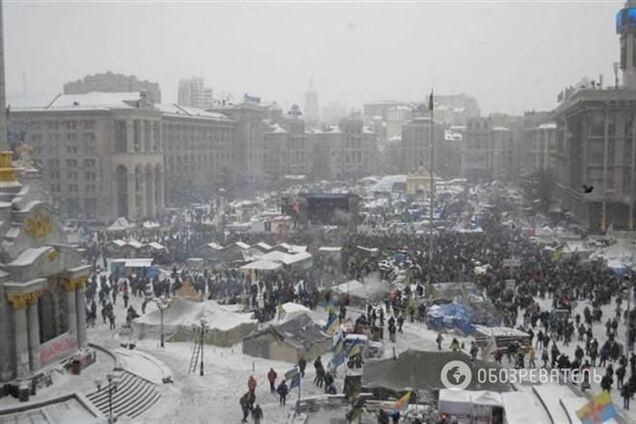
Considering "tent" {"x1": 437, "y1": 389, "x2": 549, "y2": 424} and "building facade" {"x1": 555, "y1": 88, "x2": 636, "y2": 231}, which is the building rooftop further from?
"tent" {"x1": 437, "y1": 389, "x2": 549, "y2": 424}

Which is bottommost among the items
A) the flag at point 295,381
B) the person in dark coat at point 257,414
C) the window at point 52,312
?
the person in dark coat at point 257,414

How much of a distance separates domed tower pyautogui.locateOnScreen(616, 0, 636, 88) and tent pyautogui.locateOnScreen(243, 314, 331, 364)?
5177 cm

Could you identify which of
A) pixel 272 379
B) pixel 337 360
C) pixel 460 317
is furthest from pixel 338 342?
pixel 460 317

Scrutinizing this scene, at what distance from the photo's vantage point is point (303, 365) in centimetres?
2327

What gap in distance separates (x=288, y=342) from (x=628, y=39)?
55.0m

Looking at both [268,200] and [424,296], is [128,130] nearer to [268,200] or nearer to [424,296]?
[268,200]

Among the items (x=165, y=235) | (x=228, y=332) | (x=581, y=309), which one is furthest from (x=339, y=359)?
(x=165, y=235)

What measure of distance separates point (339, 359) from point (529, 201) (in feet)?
196

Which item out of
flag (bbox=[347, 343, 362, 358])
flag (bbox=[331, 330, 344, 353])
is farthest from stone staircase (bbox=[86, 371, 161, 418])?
flag (bbox=[347, 343, 362, 358])

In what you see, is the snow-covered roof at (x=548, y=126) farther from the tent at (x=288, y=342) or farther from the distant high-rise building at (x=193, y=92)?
the distant high-rise building at (x=193, y=92)

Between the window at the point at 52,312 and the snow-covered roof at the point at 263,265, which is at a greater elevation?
the window at the point at 52,312

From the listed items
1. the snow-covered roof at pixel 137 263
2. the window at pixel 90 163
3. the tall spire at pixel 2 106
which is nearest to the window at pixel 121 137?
the window at pixel 90 163

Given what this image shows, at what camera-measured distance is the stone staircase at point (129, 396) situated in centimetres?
2020

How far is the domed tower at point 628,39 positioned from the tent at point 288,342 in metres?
51.8
